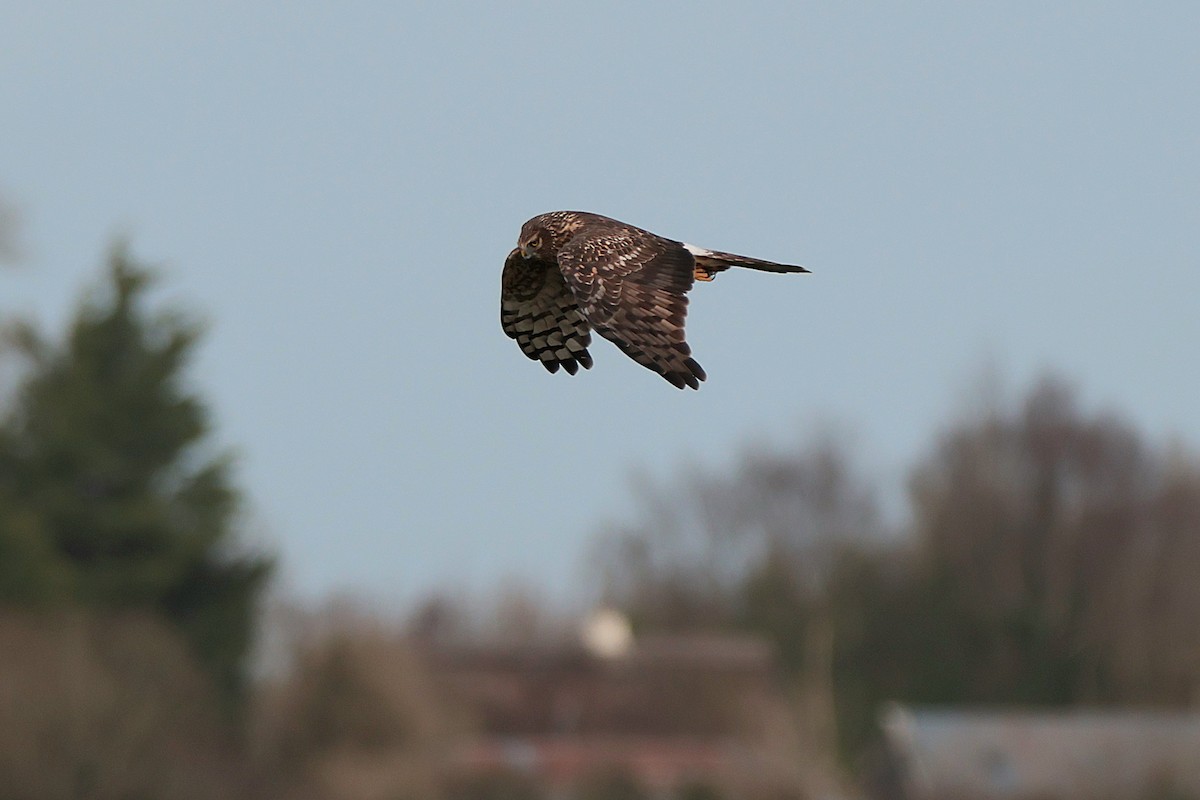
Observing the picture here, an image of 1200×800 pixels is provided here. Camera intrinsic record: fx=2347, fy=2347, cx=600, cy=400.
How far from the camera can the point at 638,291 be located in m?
8.83

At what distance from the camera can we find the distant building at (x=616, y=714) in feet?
145

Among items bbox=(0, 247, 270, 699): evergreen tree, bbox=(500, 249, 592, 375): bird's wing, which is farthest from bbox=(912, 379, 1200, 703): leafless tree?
bbox=(500, 249, 592, 375): bird's wing

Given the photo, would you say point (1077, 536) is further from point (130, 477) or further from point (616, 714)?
point (130, 477)

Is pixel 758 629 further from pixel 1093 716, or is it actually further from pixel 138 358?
pixel 138 358

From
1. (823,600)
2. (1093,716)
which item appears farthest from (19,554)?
(823,600)

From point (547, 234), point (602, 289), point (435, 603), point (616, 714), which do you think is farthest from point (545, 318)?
point (435, 603)

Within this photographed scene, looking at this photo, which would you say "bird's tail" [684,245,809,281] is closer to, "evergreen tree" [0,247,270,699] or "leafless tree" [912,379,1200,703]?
"evergreen tree" [0,247,270,699]

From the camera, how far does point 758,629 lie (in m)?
68.1

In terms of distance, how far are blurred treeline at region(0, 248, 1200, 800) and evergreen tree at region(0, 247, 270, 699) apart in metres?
0.05

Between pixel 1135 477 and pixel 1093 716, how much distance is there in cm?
1521

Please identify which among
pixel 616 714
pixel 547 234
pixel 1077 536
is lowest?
pixel 616 714

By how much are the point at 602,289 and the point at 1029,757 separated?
155ft

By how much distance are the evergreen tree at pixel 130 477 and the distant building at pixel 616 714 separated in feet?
14.8

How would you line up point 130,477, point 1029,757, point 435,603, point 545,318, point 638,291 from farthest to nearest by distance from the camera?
point 435,603 → point 1029,757 → point 130,477 → point 545,318 → point 638,291
